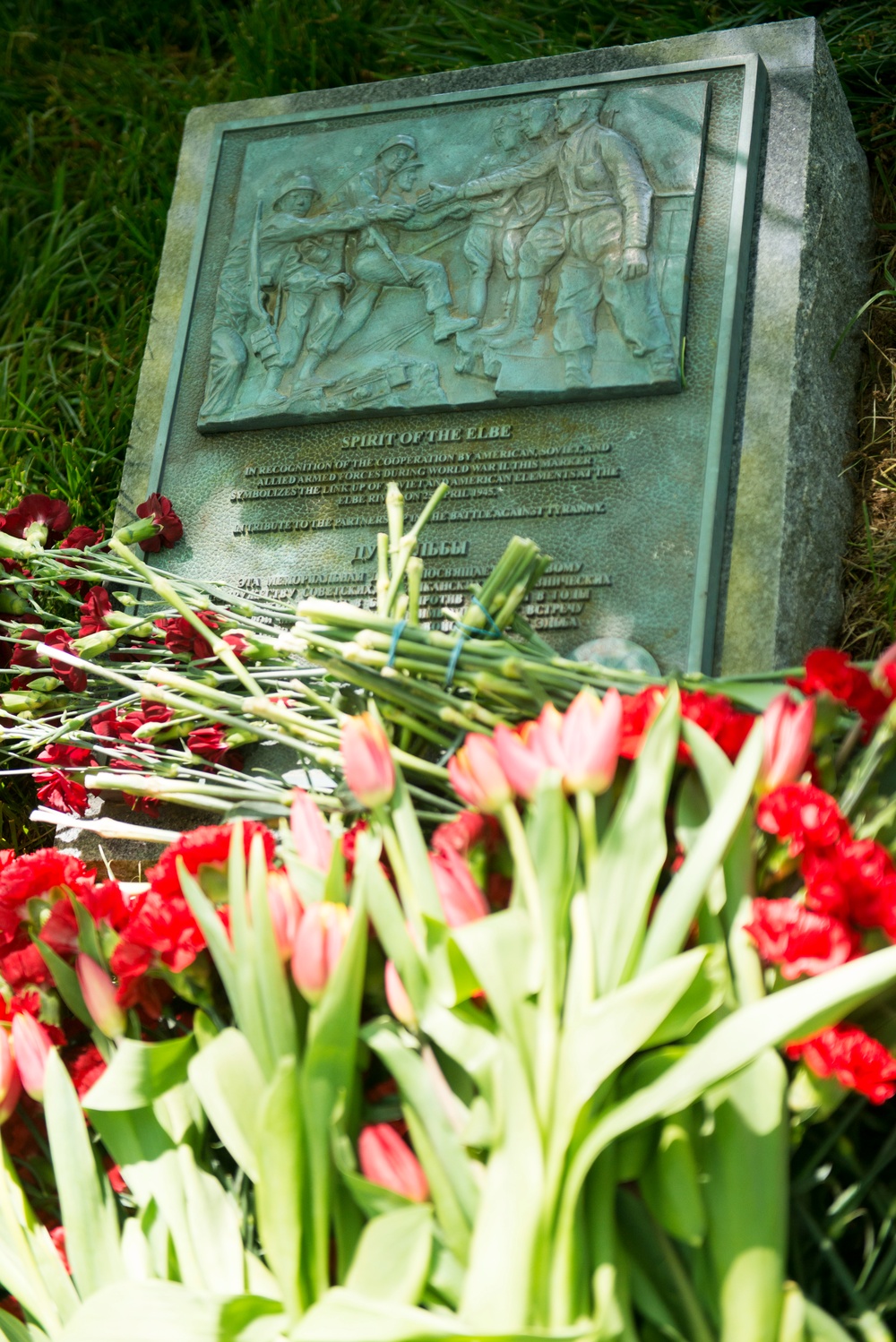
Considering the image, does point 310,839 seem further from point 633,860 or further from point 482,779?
point 633,860

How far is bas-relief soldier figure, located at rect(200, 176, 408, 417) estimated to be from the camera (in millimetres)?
2857

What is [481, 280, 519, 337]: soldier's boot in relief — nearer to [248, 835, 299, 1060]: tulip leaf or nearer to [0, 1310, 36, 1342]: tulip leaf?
[248, 835, 299, 1060]: tulip leaf

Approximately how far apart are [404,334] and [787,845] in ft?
5.85

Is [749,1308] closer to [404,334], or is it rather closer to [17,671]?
[17,671]

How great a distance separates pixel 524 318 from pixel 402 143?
625mm

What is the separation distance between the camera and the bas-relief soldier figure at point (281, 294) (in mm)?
2857

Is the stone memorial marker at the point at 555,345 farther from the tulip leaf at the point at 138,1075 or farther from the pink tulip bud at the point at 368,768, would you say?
the tulip leaf at the point at 138,1075

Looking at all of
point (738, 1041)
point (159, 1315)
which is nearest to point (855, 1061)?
point (738, 1041)

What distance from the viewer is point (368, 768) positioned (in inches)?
55.9

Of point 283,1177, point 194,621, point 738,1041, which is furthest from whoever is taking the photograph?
point 194,621

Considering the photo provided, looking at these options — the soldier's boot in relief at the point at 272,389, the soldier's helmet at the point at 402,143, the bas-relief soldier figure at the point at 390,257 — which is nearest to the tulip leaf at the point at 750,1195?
the bas-relief soldier figure at the point at 390,257

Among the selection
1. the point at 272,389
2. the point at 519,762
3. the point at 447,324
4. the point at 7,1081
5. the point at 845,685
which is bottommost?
the point at 7,1081

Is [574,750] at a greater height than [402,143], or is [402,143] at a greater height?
[402,143]

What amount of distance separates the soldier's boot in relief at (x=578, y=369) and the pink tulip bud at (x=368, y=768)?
51.6 inches
